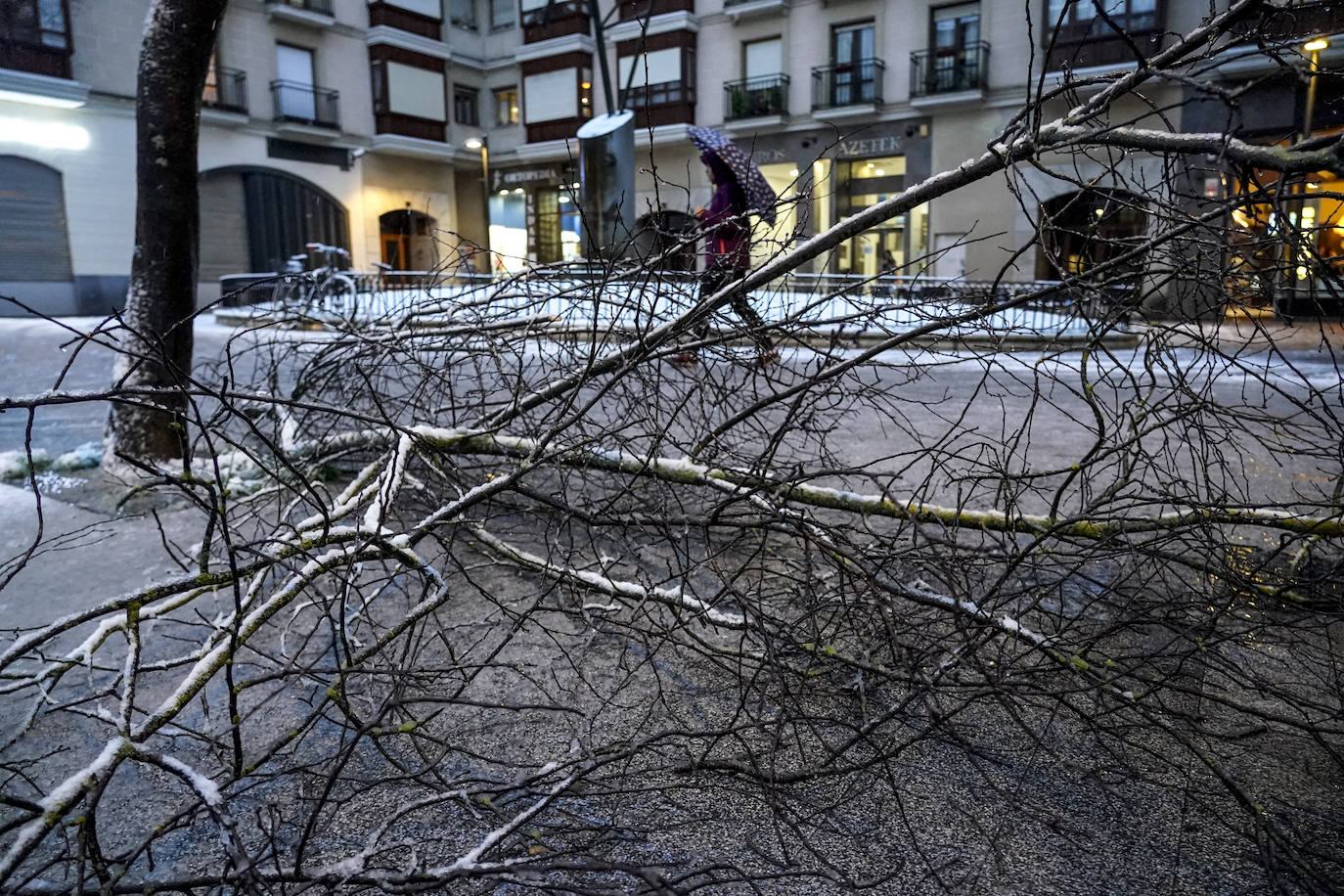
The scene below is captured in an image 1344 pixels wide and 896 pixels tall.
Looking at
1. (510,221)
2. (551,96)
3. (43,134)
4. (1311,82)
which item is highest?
(551,96)

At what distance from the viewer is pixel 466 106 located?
2992 centimetres

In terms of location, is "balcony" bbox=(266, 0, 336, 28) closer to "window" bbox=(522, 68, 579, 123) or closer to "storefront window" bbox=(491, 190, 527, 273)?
"window" bbox=(522, 68, 579, 123)

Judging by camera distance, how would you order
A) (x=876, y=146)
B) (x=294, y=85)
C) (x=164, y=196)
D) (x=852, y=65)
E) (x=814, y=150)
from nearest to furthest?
(x=164, y=196) → (x=852, y=65) → (x=876, y=146) → (x=814, y=150) → (x=294, y=85)

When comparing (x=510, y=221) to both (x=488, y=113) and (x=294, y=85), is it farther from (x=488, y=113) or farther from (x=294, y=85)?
(x=294, y=85)

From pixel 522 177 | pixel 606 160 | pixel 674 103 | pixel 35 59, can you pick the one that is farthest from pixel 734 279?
pixel 522 177

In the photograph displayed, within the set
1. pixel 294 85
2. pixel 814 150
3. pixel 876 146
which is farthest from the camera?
pixel 294 85

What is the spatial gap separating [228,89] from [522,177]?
910 cm

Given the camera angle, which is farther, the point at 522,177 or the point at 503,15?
the point at 503,15

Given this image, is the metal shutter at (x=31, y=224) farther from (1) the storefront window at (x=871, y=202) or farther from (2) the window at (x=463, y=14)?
(1) the storefront window at (x=871, y=202)

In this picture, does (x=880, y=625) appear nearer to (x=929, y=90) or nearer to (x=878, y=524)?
(x=878, y=524)

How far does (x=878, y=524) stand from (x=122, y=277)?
23.6 m

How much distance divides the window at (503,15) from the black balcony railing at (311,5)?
6236 millimetres

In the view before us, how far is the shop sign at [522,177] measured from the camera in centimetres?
2870

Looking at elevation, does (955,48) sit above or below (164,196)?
above
